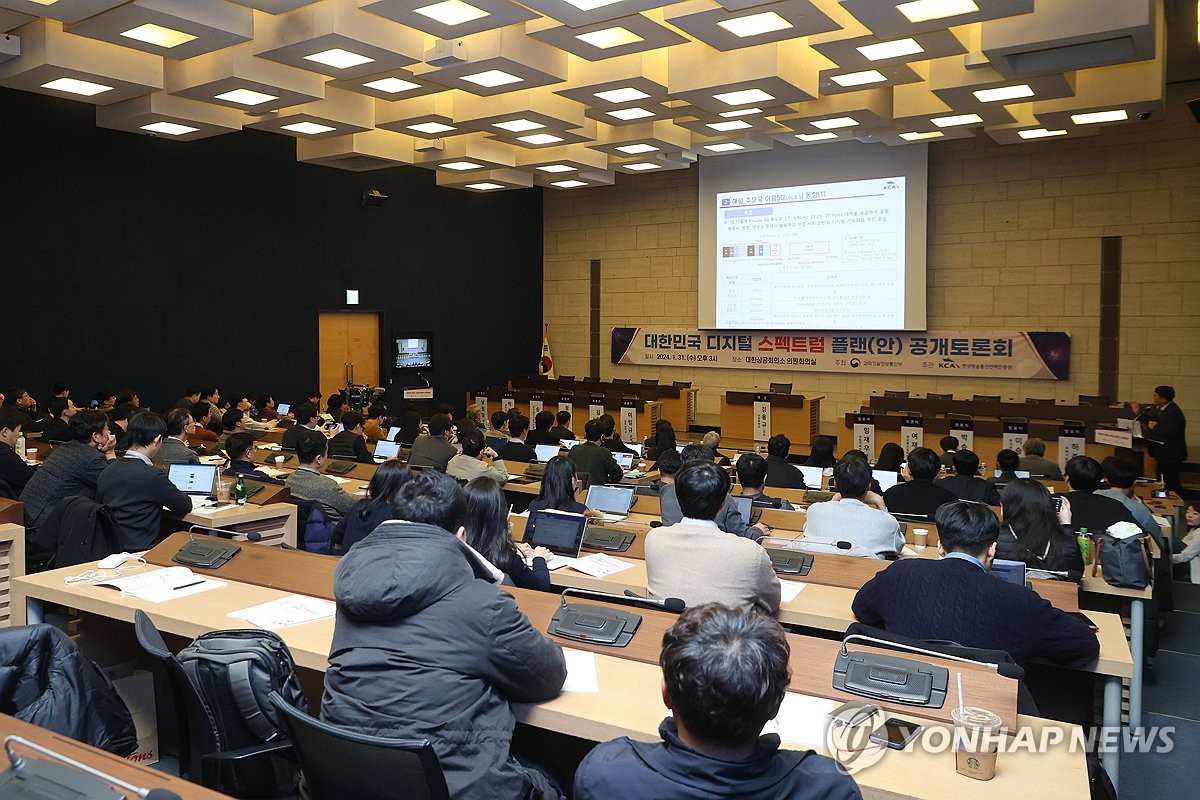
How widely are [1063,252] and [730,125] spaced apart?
206 inches

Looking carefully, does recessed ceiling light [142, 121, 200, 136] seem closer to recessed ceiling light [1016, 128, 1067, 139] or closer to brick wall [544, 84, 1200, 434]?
brick wall [544, 84, 1200, 434]

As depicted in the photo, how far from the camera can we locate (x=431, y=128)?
949 cm

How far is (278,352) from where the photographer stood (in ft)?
41.0

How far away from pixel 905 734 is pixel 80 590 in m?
2.70

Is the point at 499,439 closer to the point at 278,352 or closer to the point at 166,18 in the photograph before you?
the point at 166,18

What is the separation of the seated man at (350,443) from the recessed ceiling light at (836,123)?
18.2 feet

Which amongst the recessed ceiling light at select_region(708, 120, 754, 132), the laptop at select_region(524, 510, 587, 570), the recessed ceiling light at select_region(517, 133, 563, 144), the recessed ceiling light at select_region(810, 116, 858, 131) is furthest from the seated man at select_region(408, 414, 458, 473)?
the recessed ceiling light at select_region(810, 116, 858, 131)

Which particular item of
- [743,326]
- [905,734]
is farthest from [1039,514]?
[743,326]

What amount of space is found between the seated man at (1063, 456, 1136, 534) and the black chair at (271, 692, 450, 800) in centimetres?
418

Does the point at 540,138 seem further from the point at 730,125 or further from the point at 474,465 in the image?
the point at 474,465

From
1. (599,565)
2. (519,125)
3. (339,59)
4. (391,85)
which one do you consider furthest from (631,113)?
(599,565)

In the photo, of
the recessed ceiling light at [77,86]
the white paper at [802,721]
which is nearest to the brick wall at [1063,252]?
the recessed ceiling light at [77,86]

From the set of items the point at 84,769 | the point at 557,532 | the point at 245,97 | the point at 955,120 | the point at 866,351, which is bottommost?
→ the point at 557,532

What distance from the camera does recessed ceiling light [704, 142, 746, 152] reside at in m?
11.7
